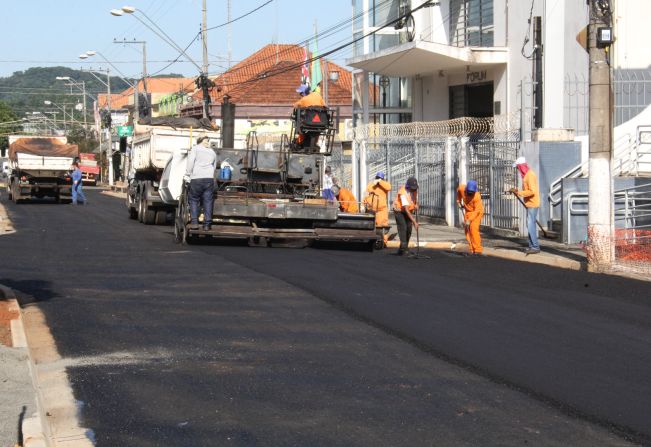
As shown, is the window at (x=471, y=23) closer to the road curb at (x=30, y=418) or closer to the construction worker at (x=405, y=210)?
the construction worker at (x=405, y=210)

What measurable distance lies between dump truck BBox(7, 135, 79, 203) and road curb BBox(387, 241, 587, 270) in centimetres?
2285

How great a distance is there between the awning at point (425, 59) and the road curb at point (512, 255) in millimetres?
9666

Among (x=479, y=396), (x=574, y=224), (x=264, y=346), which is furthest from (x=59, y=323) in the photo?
(x=574, y=224)

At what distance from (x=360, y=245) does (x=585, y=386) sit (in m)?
12.4

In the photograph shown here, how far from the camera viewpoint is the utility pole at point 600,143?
15836 millimetres

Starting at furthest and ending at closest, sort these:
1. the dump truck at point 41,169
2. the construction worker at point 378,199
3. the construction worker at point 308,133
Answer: the dump truck at point 41,169, the construction worker at point 378,199, the construction worker at point 308,133

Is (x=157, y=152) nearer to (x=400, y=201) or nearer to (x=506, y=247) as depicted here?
(x=400, y=201)

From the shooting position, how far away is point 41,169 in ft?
133

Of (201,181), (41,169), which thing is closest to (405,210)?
(201,181)

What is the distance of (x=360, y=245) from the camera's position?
790 inches

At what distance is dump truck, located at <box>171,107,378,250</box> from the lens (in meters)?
18.7

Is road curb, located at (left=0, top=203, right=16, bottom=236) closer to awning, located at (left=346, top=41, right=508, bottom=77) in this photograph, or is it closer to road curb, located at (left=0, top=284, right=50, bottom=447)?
awning, located at (left=346, top=41, right=508, bottom=77)

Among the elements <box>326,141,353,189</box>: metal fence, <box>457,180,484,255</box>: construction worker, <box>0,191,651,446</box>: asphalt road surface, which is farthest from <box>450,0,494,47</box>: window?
<box>0,191,651,446</box>: asphalt road surface

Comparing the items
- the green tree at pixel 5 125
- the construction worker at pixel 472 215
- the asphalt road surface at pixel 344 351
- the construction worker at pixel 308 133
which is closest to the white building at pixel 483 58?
the construction worker at pixel 472 215
